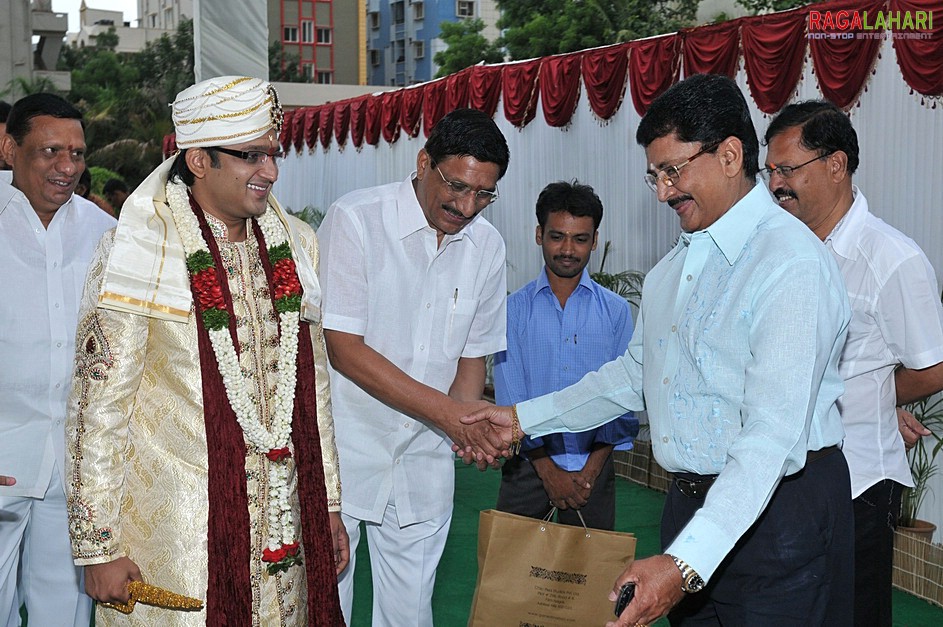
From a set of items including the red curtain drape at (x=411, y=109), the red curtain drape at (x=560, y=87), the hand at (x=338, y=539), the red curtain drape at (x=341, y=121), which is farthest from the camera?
the red curtain drape at (x=341, y=121)

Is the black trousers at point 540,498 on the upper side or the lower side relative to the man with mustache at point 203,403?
lower

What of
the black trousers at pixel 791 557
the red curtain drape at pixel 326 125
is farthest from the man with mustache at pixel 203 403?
the red curtain drape at pixel 326 125

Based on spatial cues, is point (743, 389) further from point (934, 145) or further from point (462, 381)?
point (934, 145)

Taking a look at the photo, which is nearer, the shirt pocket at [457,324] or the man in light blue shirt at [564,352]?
the shirt pocket at [457,324]

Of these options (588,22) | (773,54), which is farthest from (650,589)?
(588,22)

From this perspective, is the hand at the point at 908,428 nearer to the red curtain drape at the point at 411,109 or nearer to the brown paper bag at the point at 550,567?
the brown paper bag at the point at 550,567

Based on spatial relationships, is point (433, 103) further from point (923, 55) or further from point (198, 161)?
point (198, 161)

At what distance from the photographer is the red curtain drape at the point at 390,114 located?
12.1 metres

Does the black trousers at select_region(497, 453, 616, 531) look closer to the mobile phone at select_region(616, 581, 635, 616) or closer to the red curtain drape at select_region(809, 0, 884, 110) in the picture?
the mobile phone at select_region(616, 581, 635, 616)

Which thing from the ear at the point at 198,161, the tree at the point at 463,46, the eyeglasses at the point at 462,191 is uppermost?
the tree at the point at 463,46

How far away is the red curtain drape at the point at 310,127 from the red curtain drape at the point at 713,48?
31.7ft

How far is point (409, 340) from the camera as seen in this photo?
3.22 metres

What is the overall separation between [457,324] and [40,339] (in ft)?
4.44

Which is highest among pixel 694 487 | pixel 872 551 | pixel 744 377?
pixel 744 377
